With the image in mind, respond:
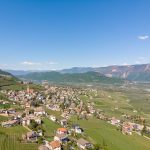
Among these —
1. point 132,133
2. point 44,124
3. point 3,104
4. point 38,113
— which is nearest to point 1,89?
point 3,104

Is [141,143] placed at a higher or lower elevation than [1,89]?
lower

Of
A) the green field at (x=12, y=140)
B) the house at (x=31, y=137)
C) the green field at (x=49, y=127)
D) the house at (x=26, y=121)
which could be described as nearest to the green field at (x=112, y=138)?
the green field at (x=49, y=127)

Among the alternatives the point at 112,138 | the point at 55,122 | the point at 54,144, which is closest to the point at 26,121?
the point at 55,122

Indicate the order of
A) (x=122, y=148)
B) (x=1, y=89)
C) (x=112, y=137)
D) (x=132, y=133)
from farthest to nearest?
1. (x=1, y=89)
2. (x=132, y=133)
3. (x=112, y=137)
4. (x=122, y=148)

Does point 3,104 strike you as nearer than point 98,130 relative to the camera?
No

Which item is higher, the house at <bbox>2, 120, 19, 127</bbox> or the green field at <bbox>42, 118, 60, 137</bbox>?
the house at <bbox>2, 120, 19, 127</bbox>

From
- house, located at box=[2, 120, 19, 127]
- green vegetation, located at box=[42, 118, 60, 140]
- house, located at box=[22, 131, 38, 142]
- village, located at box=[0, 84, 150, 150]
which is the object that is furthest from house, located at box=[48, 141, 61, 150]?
house, located at box=[2, 120, 19, 127]

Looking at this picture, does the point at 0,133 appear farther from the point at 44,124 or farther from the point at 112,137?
the point at 112,137

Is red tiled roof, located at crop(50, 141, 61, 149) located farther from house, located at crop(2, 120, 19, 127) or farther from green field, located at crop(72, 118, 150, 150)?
house, located at crop(2, 120, 19, 127)
